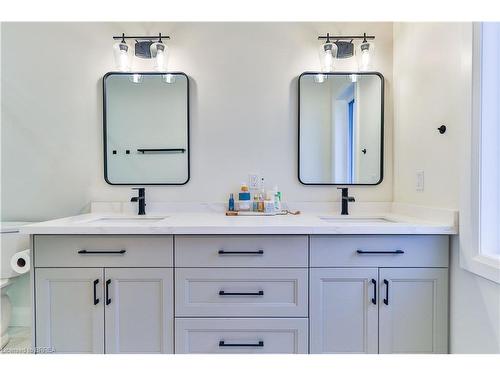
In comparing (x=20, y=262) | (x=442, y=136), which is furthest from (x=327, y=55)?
(x=20, y=262)

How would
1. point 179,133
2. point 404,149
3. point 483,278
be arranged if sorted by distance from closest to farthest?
point 483,278
point 404,149
point 179,133

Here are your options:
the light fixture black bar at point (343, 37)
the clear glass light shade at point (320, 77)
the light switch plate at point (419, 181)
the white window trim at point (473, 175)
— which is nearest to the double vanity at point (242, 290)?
the white window trim at point (473, 175)

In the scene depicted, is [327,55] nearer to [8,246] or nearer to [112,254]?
[112,254]

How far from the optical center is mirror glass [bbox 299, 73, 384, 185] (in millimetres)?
1713

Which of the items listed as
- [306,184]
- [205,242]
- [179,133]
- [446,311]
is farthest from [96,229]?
[446,311]

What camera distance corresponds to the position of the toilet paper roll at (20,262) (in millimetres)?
1550

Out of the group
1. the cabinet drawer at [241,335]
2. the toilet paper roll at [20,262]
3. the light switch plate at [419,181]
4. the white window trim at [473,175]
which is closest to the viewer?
the white window trim at [473,175]

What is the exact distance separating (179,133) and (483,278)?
167 cm

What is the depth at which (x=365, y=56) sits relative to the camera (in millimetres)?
1689

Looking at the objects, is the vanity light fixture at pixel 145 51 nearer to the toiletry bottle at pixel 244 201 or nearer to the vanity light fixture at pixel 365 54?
the toiletry bottle at pixel 244 201

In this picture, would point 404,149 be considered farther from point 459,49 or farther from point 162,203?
point 162,203

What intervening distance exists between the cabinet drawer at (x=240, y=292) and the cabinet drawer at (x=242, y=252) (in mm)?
30

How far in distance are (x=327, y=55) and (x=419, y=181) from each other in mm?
932
